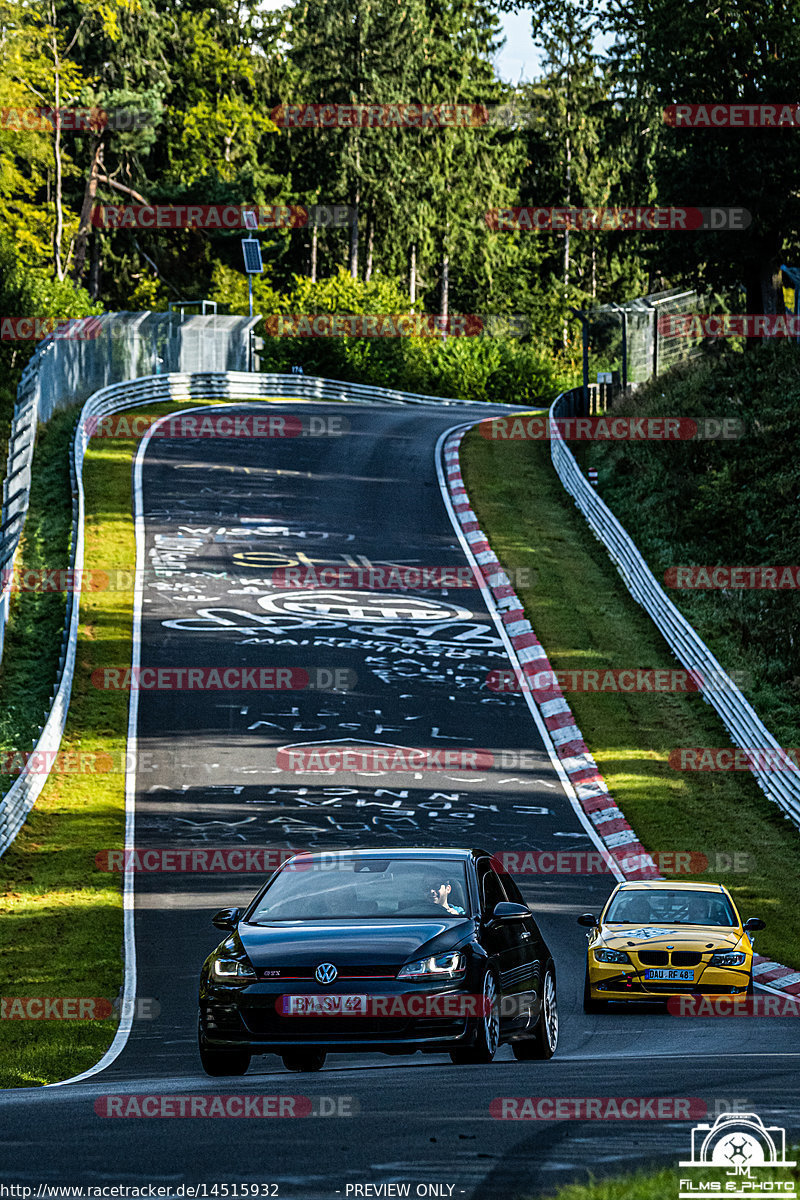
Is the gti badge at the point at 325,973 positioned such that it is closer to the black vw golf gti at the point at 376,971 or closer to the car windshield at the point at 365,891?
the black vw golf gti at the point at 376,971

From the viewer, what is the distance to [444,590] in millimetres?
32562

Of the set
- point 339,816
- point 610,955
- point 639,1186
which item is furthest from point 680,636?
point 639,1186

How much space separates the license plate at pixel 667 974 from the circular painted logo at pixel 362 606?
16.7 metres

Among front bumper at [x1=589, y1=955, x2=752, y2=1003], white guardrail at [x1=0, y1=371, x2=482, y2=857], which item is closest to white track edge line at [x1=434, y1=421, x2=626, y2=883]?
front bumper at [x1=589, y1=955, x2=752, y2=1003]

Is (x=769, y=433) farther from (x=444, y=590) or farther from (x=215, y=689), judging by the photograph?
(x=215, y=689)

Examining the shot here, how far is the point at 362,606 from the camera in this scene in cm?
3120

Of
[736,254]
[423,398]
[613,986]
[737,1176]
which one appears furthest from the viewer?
[423,398]

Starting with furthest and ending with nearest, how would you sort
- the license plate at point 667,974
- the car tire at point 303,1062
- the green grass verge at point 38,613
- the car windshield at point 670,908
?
the green grass verge at point 38,613
the car windshield at point 670,908
the license plate at point 667,974
the car tire at point 303,1062

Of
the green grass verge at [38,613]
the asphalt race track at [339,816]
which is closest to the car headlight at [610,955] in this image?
the asphalt race track at [339,816]

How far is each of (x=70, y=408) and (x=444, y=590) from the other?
16.6 metres

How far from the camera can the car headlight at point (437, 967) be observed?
8984 millimetres

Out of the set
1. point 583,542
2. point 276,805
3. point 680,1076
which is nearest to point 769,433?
point 583,542

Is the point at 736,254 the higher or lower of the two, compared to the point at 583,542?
higher

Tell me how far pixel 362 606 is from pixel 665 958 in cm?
1751
